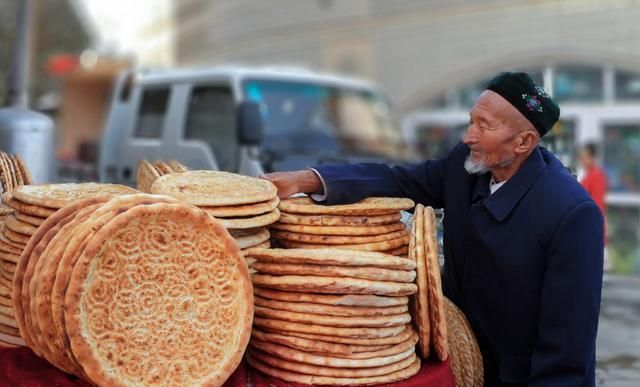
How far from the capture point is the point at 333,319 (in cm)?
221

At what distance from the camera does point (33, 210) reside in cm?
240

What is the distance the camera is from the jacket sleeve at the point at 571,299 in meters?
2.50

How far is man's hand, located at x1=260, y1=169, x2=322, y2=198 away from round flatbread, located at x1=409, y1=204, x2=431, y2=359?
21.6 inches

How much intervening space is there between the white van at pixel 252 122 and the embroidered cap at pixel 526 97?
3.00 meters

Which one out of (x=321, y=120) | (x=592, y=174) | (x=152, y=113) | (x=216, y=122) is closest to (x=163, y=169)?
(x=216, y=122)

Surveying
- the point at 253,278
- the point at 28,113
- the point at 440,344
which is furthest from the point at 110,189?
the point at 28,113

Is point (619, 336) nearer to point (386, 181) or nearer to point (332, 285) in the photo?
point (386, 181)

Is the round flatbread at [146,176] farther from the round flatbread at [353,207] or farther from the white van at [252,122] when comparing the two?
the white van at [252,122]

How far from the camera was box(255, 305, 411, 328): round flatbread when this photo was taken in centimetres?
221

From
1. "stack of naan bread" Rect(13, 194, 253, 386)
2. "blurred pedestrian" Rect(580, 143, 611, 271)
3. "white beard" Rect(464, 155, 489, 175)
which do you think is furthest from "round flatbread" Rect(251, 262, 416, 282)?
"blurred pedestrian" Rect(580, 143, 611, 271)

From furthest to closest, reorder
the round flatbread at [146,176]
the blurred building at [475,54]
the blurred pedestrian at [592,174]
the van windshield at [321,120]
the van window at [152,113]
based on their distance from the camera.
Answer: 1. the blurred building at [475,54]
2. the blurred pedestrian at [592,174]
3. the van window at [152,113]
4. the van windshield at [321,120]
5. the round flatbread at [146,176]

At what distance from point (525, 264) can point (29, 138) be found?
433 centimetres

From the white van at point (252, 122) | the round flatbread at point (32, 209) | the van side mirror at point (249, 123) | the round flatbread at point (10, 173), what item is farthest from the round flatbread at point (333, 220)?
the van side mirror at point (249, 123)

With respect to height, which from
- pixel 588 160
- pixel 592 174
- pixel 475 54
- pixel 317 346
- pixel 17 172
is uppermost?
pixel 17 172
